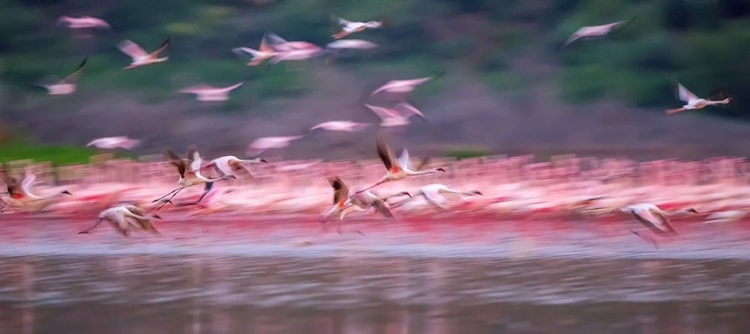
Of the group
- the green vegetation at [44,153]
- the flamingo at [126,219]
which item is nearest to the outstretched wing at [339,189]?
the flamingo at [126,219]

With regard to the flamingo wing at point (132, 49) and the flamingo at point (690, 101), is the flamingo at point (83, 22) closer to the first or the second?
the flamingo wing at point (132, 49)

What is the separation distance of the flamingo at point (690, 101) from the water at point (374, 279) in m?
1.46

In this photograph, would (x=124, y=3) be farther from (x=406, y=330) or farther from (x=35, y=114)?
(x=406, y=330)

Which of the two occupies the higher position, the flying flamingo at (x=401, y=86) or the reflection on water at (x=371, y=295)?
the flying flamingo at (x=401, y=86)

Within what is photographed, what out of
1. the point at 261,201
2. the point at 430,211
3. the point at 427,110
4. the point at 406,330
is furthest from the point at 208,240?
the point at 406,330

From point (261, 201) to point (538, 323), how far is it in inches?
184

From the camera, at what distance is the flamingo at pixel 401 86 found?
1206 centimetres

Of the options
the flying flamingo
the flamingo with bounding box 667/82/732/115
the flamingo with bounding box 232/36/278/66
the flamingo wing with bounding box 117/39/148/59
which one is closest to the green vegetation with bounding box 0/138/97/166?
the flamingo wing with bounding box 117/39/148/59

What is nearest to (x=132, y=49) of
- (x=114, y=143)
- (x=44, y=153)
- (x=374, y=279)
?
(x=114, y=143)

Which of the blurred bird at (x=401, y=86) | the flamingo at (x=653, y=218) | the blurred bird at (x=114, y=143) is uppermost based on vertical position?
the blurred bird at (x=401, y=86)

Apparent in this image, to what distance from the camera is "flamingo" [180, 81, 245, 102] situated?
12383mm

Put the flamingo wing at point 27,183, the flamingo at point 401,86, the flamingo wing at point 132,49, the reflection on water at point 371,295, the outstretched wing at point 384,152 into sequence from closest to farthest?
1. the reflection on water at point 371,295
2. the outstretched wing at point 384,152
3. the flamingo wing at point 27,183
4. the flamingo at point 401,86
5. the flamingo wing at point 132,49

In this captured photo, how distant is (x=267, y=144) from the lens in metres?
11.8

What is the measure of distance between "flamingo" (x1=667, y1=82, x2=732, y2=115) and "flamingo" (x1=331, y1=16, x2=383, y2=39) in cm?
283
